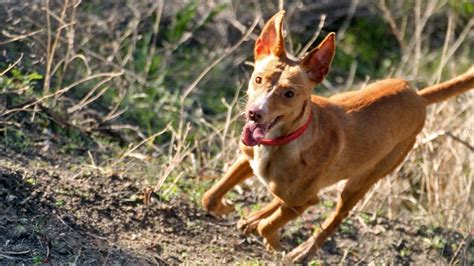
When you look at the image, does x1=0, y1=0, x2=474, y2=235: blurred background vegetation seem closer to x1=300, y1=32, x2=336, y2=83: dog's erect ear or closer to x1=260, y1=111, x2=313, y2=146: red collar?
x1=260, y1=111, x2=313, y2=146: red collar

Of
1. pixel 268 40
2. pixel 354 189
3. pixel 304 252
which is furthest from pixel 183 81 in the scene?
pixel 268 40

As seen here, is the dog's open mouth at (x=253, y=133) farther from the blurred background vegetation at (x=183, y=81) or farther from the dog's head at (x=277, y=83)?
the blurred background vegetation at (x=183, y=81)

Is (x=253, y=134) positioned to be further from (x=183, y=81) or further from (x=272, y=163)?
(x=183, y=81)

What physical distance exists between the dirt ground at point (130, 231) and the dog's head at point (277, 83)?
917mm

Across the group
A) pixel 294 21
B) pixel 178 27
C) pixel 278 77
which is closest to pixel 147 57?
pixel 178 27

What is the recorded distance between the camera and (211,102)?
9367mm

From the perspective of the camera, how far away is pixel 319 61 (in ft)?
19.0

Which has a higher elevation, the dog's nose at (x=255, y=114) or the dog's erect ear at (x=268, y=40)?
the dog's erect ear at (x=268, y=40)

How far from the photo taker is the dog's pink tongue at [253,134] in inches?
216

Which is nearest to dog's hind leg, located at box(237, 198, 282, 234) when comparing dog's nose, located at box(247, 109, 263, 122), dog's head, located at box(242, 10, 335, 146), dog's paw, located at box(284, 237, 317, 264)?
dog's paw, located at box(284, 237, 317, 264)

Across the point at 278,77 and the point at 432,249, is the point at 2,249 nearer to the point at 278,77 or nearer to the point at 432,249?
the point at 278,77

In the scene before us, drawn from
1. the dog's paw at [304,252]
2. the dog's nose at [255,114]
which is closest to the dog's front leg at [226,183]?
the dog's paw at [304,252]

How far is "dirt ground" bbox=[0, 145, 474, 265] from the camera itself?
5.45 meters

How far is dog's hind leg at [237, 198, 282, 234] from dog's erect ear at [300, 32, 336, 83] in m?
1.04
